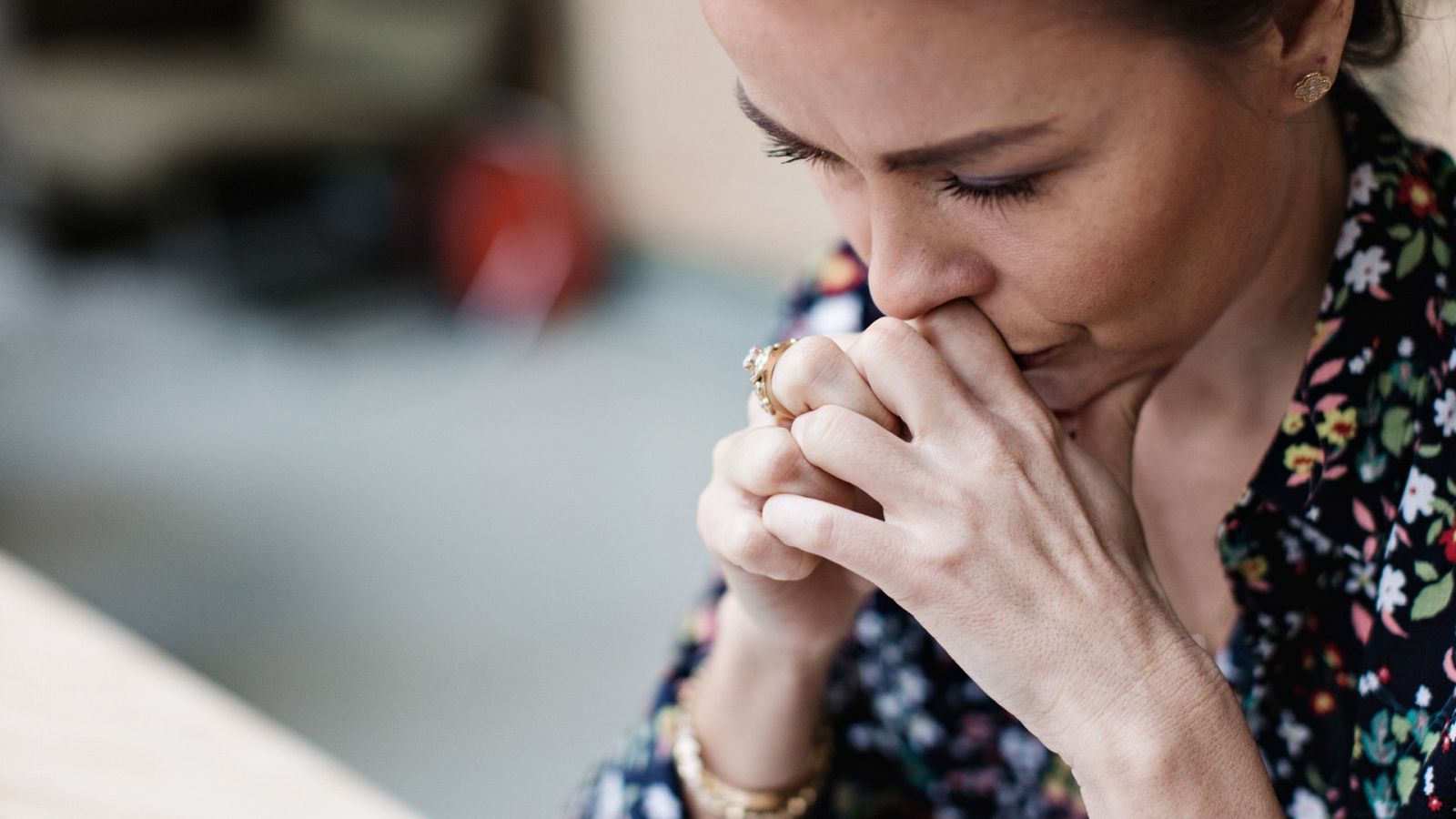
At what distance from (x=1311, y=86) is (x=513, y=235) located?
12.0 feet

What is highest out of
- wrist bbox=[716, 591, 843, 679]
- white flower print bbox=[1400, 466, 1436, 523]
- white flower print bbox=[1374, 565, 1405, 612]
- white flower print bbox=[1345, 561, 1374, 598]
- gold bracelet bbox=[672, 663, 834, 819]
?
white flower print bbox=[1400, 466, 1436, 523]

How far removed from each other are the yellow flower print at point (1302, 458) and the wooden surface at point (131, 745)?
1.92 ft

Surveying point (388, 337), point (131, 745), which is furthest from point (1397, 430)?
point (388, 337)

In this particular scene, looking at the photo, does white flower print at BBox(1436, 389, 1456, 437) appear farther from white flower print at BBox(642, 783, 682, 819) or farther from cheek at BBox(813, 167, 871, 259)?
white flower print at BBox(642, 783, 682, 819)

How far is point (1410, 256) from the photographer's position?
840 mm

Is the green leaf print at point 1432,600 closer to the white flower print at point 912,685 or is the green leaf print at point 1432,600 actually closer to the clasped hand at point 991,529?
the clasped hand at point 991,529

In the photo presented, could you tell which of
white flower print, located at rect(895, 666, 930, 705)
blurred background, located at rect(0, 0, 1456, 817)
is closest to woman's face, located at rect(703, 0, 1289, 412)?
white flower print, located at rect(895, 666, 930, 705)

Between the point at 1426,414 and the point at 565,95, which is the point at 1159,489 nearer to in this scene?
the point at 1426,414

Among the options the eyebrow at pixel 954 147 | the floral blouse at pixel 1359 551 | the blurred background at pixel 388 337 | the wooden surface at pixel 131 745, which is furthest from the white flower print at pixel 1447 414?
the blurred background at pixel 388 337

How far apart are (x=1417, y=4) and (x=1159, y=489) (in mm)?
358

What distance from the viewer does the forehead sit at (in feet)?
2.06

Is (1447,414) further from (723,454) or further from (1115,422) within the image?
(723,454)

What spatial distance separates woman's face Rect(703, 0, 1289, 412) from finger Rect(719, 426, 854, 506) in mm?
95

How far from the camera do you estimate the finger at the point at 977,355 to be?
77 cm
